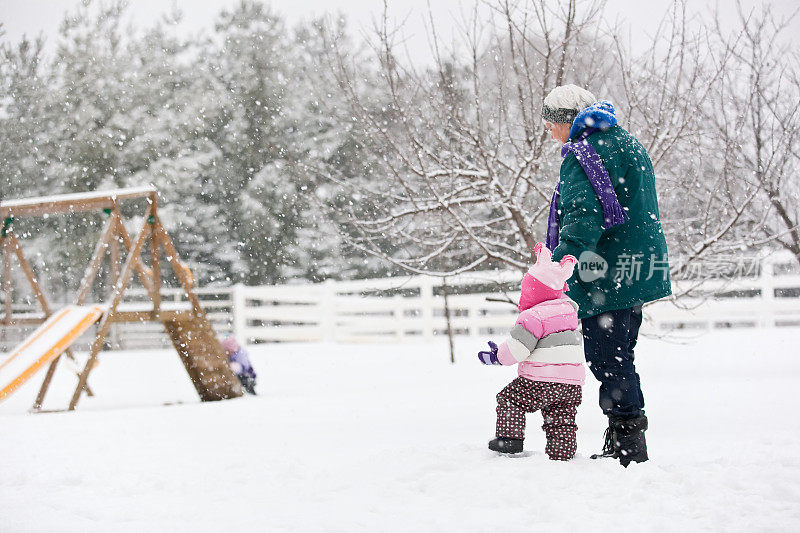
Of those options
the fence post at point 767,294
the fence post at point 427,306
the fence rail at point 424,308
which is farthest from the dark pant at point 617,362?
the fence post at point 767,294

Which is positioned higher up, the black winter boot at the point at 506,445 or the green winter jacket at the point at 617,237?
the green winter jacket at the point at 617,237

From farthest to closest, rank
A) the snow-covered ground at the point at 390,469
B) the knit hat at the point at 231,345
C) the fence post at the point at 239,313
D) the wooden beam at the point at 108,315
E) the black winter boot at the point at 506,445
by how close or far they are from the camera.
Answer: the fence post at the point at 239,313 < the knit hat at the point at 231,345 < the wooden beam at the point at 108,315 < the black winter boot at the point at 506,445 < the snow-covered ground at the point at 390,469

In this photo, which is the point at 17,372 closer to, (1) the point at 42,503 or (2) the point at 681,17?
(1) the point at 42,503

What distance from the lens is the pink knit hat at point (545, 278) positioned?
2.82 meters

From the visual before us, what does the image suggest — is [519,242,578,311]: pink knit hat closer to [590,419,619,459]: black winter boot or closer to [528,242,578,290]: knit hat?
[528,242,578,290]: knit hat

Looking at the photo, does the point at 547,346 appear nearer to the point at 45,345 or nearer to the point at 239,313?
the point at 45,345

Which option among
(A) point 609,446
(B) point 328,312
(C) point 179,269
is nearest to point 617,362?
(A) point 609,446

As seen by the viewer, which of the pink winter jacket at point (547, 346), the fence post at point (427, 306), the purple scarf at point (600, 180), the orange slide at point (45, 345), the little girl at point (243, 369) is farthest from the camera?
the fence post at point (427, 306)

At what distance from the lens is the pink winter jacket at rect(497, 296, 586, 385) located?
115 inches

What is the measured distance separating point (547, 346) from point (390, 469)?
0.80 m

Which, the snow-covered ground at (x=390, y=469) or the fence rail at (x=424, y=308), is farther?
the fence rail at (x=424, y=308)

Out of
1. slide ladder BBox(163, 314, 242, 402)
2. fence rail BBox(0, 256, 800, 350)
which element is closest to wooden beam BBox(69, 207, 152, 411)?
slide ladder BBox(163, 314, 242, 402)

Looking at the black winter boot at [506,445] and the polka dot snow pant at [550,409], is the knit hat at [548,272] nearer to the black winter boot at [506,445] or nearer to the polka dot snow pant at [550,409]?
the polka dot snow pant at [550,409]

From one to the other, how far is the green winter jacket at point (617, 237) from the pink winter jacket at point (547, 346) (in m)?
0.10
